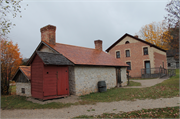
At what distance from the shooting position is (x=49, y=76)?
988 cm

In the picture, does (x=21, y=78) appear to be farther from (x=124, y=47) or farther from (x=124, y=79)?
(x=124, y=47)

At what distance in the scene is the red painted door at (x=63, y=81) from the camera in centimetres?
1045

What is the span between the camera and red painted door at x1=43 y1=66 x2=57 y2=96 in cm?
964

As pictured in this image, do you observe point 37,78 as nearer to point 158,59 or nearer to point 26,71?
point 26,71

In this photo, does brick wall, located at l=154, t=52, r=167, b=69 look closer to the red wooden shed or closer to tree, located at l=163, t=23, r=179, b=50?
tree, located at l=163, t=23, r=179, b=50

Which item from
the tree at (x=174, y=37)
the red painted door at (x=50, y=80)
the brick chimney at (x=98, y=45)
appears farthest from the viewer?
the brick chimney at (x=98, y=45)

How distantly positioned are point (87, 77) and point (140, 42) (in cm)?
1815

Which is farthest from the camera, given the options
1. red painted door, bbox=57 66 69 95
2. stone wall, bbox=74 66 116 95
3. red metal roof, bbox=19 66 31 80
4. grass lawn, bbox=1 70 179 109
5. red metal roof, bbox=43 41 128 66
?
red metal roof, bbox=43 41 128 66

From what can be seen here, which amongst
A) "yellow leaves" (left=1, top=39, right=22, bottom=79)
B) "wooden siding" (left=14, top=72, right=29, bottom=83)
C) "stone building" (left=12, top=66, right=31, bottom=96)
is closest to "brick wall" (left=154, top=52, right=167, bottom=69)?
"stone building" (left=12, top=66, right=31, bottom=96)

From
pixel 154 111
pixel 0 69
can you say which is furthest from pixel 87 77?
pixel 0 69

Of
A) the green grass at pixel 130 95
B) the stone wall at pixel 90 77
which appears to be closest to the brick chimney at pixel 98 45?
the stone wall at pixel 90 77

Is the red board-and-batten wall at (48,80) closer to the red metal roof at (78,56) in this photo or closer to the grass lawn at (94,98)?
the grass lawn at (94,98)

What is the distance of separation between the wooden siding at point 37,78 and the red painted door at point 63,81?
1.29m

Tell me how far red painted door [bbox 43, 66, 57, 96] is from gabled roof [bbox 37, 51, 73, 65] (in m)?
0.49
